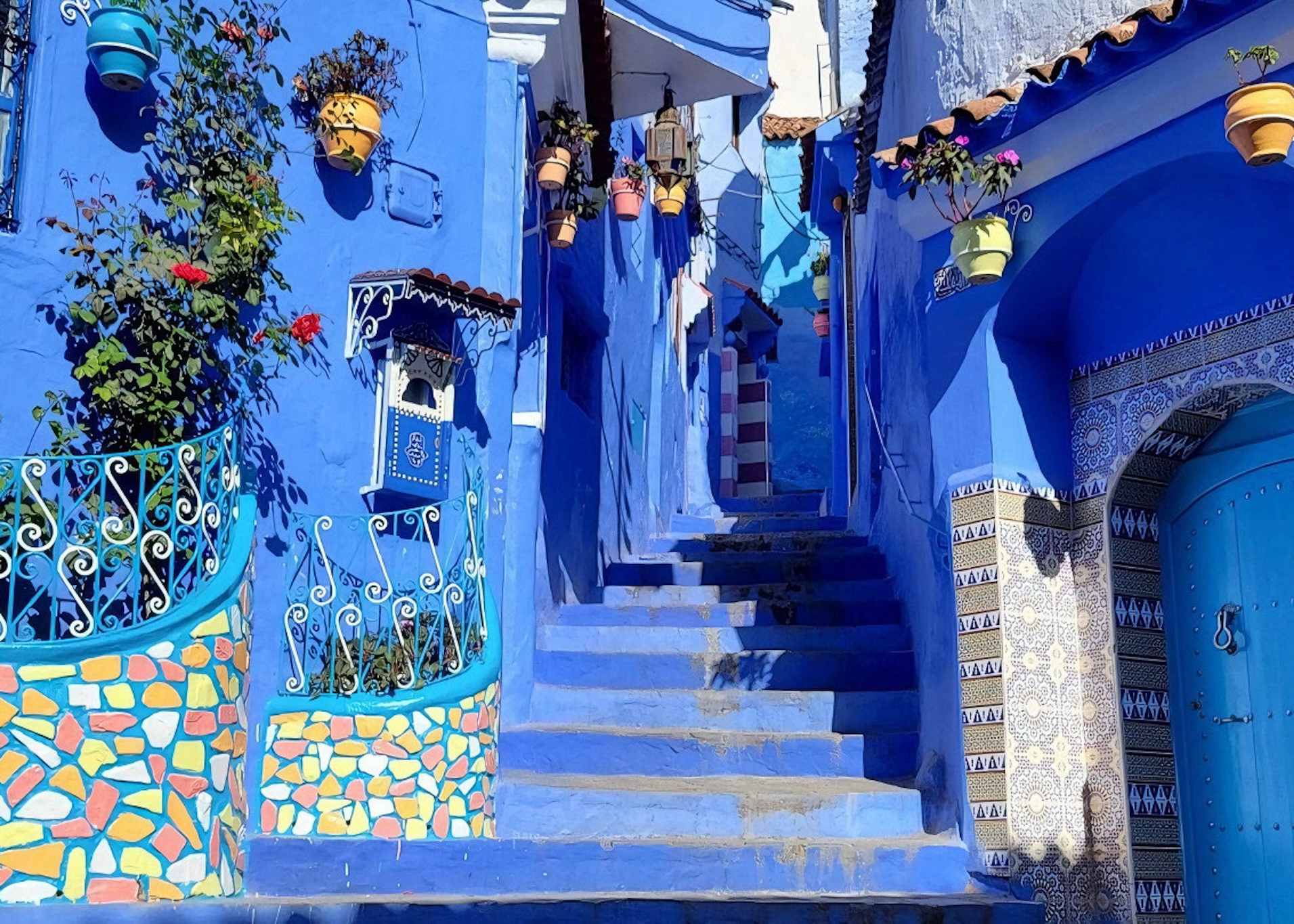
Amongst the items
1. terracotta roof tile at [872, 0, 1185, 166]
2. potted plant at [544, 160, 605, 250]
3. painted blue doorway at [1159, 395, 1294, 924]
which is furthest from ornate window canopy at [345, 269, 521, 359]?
painted blue doorway at [1159, 395, 1294, 924]

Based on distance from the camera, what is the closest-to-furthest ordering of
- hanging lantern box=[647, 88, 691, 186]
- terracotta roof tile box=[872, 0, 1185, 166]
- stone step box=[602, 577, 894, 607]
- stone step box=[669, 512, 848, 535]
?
terracotta roof tile box=[872, 0, 1185, 166], stone step box=[602, 577, 894, 607], hanging lantern box=[647, 88, 691, 186], stone step box=[669, 512, 848, 535]

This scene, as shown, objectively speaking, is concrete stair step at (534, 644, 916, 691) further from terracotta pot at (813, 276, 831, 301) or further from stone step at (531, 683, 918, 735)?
terracotta pot at (813, 276, 831, 301)

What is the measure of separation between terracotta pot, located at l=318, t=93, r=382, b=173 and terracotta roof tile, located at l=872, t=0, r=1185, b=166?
275 centimetres

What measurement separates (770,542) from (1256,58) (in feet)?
20.1

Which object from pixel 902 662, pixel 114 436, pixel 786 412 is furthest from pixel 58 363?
pixel 786 412

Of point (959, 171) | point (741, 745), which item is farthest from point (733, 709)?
point (959, 171)

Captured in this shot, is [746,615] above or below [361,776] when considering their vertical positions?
above

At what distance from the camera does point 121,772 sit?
564cm

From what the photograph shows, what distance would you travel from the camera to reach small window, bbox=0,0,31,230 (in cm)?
691

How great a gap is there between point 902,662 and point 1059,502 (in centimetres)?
176

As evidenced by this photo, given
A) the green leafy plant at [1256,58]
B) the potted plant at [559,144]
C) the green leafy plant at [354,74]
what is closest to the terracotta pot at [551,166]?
the potted plant at [559,144]

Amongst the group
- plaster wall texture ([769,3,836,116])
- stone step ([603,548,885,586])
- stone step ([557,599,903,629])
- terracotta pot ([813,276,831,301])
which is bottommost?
stone step ([557,599,903,629])

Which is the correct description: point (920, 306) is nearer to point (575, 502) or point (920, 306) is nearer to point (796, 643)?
point (796, 643)

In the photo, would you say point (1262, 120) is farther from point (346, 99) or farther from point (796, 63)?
point (796, 63)
